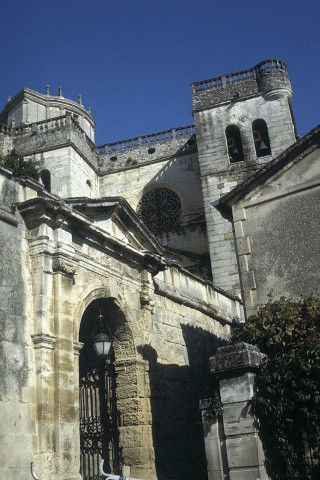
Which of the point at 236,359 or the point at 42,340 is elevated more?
the point at 42,340

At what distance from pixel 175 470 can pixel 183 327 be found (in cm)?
353

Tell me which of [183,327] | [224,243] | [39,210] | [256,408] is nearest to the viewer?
[256,408]

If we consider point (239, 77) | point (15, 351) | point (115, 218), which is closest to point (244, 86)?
point (239, 77)

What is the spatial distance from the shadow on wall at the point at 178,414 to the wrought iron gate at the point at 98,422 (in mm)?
760

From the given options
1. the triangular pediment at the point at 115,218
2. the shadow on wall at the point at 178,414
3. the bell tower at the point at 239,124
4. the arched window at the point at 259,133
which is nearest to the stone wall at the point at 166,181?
the bell tower at the point at 239,124

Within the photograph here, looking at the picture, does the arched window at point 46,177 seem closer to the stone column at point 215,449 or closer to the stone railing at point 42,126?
the stone railing at point 42,126

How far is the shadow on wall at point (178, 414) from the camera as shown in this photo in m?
10.9

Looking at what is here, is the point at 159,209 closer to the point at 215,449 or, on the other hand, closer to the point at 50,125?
the point at 50,125

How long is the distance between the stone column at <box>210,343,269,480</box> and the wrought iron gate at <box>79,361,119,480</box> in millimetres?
4257

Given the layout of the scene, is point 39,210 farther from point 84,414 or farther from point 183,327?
point 183,327

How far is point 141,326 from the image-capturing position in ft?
36.7

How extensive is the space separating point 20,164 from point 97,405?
560 inches

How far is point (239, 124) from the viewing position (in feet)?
74.8

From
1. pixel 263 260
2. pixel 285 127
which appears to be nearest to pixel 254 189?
pixel 263 260
